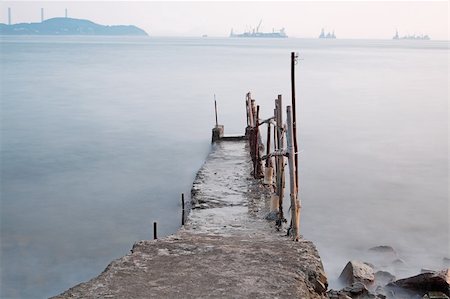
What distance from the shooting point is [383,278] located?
28.7 feet

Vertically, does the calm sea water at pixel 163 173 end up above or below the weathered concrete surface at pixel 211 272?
below

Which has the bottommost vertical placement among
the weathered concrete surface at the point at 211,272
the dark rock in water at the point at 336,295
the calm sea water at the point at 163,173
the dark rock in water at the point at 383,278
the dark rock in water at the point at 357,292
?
the dark rock in water at the point at 383,278

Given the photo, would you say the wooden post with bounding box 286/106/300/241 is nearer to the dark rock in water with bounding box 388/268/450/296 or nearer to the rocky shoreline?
the rocky shoreline

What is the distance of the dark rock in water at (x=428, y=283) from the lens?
7812mm

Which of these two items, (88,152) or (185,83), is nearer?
(88,152)

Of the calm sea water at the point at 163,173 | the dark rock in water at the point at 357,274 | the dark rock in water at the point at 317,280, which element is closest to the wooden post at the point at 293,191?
the dark rock in water at the point at 357,274

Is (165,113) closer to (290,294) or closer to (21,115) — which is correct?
(21,115)

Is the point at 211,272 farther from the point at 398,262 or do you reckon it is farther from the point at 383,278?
the point at 398,262

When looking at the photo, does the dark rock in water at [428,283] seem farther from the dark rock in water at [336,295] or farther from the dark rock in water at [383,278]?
the dark rock in water at [336,295]

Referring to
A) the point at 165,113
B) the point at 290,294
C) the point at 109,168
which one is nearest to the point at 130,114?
the point at 165,113

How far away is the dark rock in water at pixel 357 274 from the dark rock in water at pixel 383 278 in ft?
0.51

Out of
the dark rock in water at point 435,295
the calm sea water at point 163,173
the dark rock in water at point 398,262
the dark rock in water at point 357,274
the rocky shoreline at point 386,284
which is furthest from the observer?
the calm sea water at point 163,173

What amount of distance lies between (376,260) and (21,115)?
58.9 ft

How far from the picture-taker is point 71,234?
10.5 meters
